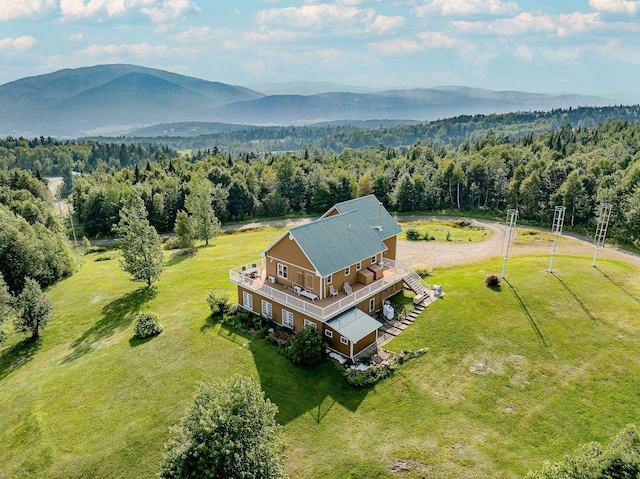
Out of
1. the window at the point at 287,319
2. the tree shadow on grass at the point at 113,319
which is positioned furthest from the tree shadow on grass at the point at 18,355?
the window at the point at 287,319

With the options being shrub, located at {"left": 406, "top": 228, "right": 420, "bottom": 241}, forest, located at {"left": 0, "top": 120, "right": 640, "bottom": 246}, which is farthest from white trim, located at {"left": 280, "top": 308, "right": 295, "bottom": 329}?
forest, located at {"left": 0, "top": 120, "right": 640, "bottom": 246}

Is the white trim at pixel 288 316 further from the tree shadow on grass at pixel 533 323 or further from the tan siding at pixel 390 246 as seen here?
the tree shadow on grass at pixel 533 323

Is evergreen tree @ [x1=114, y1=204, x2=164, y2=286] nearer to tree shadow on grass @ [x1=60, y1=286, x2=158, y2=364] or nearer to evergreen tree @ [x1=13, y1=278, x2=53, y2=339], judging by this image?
tree shadow on grass @ [x1=60, y1=286, x2=158, y2=364]

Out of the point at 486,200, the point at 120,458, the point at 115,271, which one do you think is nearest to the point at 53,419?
the point at 120,458

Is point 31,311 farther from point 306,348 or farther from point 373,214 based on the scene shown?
point 373,214

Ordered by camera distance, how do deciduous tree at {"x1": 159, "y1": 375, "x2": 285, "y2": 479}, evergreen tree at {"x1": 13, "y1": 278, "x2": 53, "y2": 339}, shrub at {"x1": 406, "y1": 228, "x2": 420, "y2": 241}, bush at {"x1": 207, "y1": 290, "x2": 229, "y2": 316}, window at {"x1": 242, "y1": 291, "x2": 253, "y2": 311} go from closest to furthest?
1. deciduous tree at {"x1": 159, "y1": 375, "x2": 285, "y2": 479}
2. window at {"x1": 242, "y1": 291, "x2": 253, "y2": 311}
3. bush at {"x1": 207, "y1": 290, "x2": 229, "y2": 316}
4. evergreen tree at {"x1": 13, "y1": 278, "x2": 53, "y2": 339}
5. shrub at {"x1": 406, "y1": 228, "x2": 420, "y2": 241}

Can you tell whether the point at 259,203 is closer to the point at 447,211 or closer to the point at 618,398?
the point at 447,211
